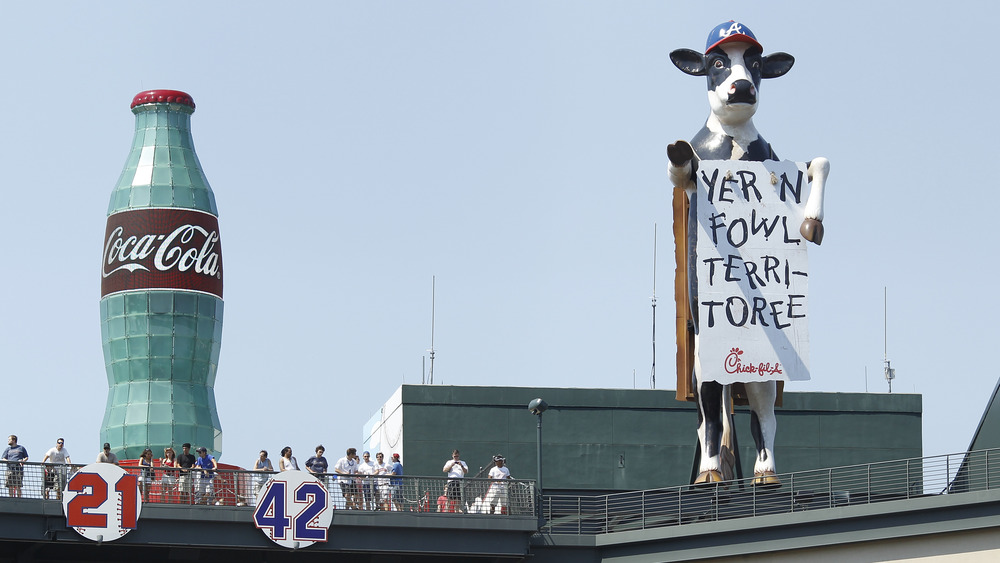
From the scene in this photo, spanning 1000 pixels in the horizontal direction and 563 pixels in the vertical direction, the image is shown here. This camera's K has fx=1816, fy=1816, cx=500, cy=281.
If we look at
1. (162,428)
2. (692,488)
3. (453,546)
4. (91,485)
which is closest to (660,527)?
(692,488)

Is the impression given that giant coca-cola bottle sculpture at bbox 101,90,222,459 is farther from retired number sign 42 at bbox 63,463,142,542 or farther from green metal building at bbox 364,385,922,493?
retired number sign 42 at bbox 63,463,142,542

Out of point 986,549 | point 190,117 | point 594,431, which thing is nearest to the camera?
point 986,549

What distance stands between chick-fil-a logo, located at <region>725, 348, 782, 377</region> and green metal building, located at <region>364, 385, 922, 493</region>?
29.3 feet

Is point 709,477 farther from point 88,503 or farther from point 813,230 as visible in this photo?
point 88,503

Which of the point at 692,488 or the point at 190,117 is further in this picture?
the point at 190,117

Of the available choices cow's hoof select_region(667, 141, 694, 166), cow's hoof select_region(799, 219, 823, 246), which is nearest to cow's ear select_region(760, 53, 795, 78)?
cow's hoof select_region(667, 141, 694, 166)

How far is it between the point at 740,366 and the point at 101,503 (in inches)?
539

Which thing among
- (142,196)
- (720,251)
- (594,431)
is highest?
(142,196)

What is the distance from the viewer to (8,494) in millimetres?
34844

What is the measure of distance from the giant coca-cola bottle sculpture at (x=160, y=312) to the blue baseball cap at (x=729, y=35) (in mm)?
21375

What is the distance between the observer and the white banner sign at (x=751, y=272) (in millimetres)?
39031

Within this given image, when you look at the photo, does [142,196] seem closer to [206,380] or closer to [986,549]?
[206,380]

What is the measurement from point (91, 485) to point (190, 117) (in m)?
25.5

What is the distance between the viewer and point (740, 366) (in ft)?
128
